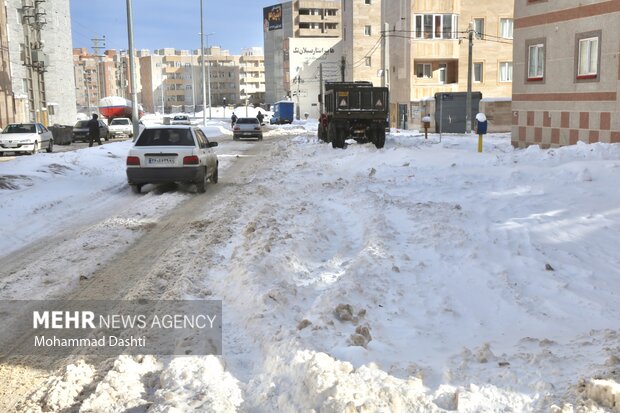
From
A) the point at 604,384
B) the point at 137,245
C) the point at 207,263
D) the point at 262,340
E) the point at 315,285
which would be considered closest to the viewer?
the point at 604,384

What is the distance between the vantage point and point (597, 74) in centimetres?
1898

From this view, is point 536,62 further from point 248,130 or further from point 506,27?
point 506,27

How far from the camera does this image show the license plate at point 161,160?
13.8 metres

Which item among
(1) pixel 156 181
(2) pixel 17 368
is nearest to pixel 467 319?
(2) pixel 17 368

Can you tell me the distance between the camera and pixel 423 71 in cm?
4616

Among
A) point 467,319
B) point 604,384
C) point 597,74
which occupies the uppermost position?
point 597,74

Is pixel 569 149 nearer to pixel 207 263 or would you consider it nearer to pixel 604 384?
pixel 207 263

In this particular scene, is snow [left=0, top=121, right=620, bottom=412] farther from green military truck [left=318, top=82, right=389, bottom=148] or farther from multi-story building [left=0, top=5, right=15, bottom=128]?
multi-story building [left=0, top=5, right=15, bottom=128]

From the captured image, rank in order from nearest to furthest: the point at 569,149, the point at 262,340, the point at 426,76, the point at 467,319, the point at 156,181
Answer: the point at 262,340 → the point at 467,319 → the point at 156,181 → the point at 569,149 → the point at 426,76

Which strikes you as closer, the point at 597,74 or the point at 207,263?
the point at 207,263

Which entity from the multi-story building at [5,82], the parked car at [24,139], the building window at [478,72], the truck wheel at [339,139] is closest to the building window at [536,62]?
the truck wheel at [339,139]

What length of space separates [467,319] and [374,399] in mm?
2252

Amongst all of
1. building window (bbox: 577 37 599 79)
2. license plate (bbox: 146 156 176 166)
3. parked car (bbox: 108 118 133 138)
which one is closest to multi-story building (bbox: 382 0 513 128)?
parked car (bbox: 108 118 133 138)

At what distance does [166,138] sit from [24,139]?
56.1 feet
